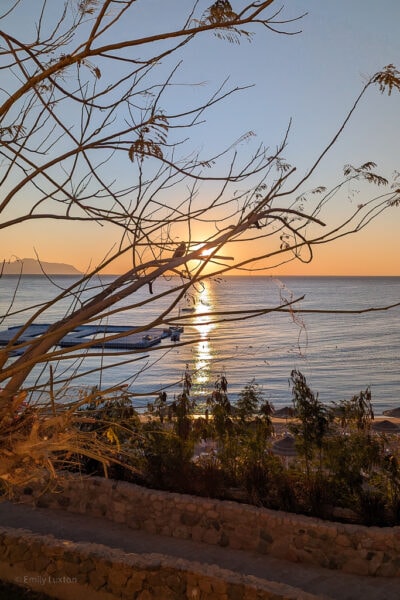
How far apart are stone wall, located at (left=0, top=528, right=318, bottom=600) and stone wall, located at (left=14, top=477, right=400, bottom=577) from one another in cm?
75

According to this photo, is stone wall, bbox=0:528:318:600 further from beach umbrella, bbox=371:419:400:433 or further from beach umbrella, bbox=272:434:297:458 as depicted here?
beach umbrella, bbox=371:419:400:433

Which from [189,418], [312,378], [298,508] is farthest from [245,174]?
[312,378]

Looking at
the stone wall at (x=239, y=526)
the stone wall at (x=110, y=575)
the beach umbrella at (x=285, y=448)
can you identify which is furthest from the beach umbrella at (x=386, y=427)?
the stone wall at (x=110, y=575)

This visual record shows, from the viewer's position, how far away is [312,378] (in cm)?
3641

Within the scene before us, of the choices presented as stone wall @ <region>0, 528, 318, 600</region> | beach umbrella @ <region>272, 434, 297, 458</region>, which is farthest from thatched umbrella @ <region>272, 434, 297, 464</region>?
stone wall @ <region>0, 528, 318, 600</region>

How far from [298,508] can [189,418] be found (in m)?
2.73

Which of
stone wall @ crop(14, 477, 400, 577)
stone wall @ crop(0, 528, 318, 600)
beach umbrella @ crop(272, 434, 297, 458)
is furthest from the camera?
beach umbrella @ crop(272, 434, 297, 458)

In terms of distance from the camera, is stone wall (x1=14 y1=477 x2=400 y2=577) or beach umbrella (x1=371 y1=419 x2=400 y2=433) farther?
beach umbrella (x1=371 y1=419 x2=400 y2=433)

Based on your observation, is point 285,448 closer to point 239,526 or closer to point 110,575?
point 239,526

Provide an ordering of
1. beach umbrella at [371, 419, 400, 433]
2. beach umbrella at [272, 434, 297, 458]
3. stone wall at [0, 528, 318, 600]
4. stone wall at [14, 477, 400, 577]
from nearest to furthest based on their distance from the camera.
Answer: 1. stone wall at [0, 528, 318, 600]
2. stone wall at [14, 477, 400, 577]
3. beach umbrella at [272, 434, 297, 458]
4. beach umbrella at [371, 419, 400, 433]

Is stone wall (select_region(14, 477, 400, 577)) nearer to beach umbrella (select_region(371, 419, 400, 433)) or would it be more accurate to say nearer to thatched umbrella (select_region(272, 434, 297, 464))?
thatched umbrella (select_region(272, 434, 297, 464))

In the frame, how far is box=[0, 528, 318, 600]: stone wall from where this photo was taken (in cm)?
641

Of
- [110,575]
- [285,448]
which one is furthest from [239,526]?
[285,448]

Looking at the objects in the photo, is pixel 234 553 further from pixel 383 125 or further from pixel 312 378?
pixel 312 378
